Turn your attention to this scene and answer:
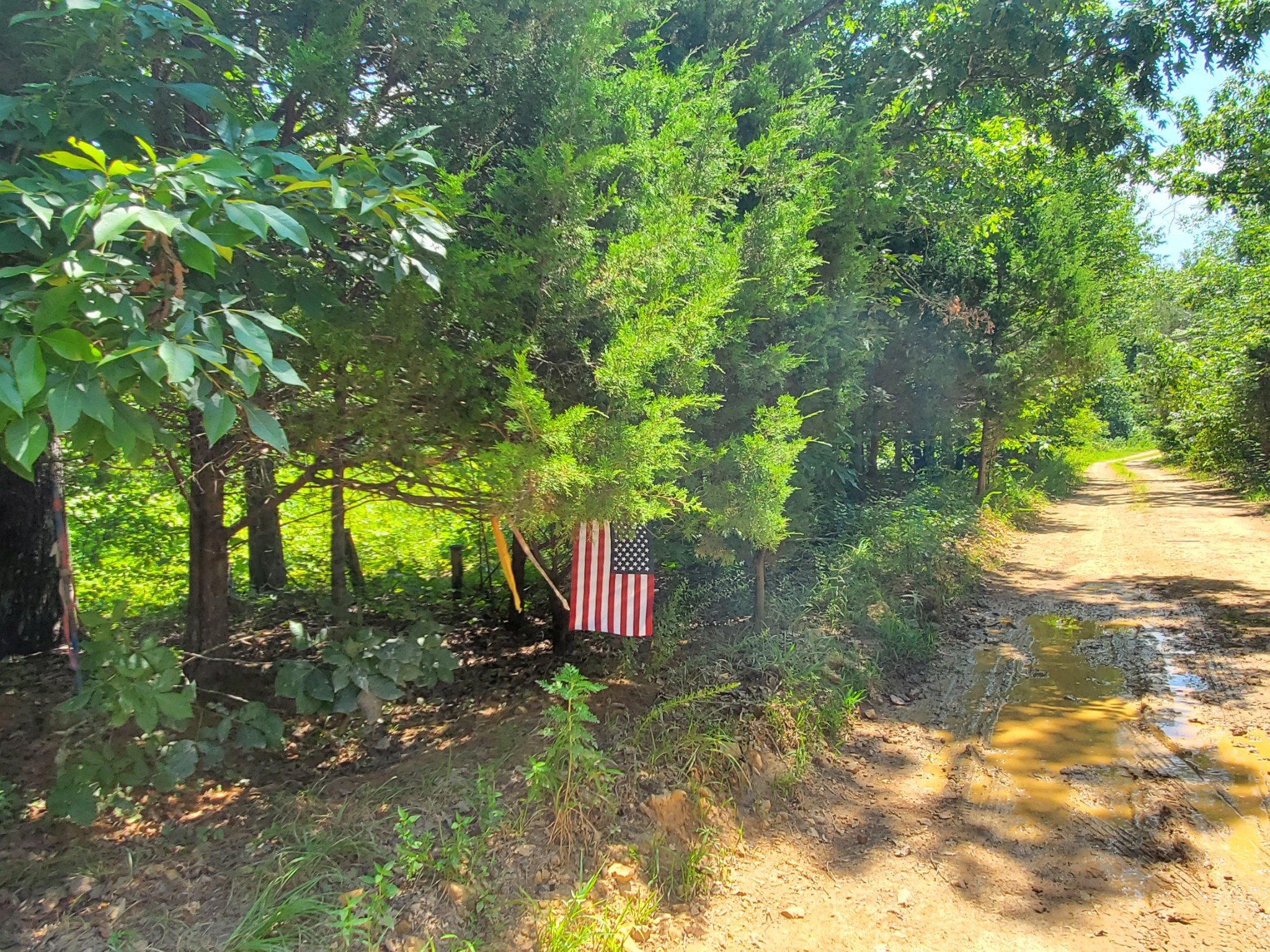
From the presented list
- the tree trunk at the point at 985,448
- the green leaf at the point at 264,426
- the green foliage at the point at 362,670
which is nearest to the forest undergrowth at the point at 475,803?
the green foliage at the point at 362,670

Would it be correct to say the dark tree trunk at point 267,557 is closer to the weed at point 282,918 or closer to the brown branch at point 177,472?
the brown branch at point 177,472

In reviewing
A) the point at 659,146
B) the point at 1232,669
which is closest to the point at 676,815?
the point at 659,146

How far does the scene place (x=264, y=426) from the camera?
2008 mm

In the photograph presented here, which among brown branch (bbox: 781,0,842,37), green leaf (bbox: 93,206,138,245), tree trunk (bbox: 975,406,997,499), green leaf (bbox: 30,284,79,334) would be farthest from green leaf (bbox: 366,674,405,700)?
tree trunk (bbox: 975,406,997,499)

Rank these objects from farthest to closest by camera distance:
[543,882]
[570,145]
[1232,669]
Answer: [1232,669], [570,145], [543,882]

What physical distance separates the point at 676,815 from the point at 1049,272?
12.1 metres

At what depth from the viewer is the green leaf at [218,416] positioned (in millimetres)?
1811

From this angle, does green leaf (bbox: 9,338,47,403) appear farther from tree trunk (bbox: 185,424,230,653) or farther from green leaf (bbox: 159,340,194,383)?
tree trunk (bbox: 185,424,230,653)

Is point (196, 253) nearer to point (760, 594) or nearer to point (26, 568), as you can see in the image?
point (26, 568)

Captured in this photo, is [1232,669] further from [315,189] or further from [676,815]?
[315,189]

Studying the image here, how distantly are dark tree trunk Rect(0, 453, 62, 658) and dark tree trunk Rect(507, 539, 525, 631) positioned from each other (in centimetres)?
298

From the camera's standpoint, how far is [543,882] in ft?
11.3

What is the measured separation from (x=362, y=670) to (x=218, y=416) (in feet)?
7.46

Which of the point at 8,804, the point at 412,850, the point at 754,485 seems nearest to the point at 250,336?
the point at 412,850
